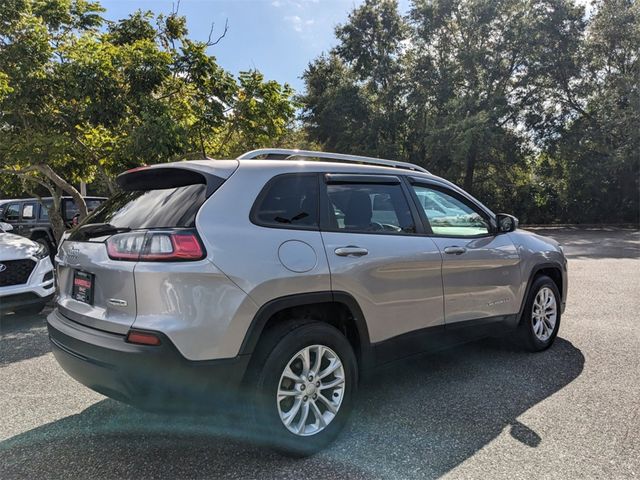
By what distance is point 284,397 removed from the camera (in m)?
2.81

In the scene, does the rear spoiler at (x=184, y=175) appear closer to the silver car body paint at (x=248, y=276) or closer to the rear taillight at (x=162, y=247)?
the silver car body paint at (x=248, y=276)

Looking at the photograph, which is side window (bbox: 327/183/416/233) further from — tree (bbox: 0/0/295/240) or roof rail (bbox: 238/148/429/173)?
tree (bbox: 0/0/295/240)

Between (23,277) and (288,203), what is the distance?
4.47 meters

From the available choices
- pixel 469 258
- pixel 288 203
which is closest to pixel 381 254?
pixel 288 203

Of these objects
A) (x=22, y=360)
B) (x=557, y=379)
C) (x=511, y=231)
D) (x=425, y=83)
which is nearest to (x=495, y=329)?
(x=557, y=379)

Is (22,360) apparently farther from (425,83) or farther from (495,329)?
(425,83)

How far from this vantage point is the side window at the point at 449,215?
3830mm

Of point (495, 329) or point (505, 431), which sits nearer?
point (505, 431)

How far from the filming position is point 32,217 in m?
12.5

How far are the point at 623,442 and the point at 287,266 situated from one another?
2385 mm

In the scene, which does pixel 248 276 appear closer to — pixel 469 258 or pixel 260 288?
pixel 260 288

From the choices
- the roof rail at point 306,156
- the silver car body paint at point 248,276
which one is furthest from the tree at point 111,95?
the silver car body paint at point 248,276

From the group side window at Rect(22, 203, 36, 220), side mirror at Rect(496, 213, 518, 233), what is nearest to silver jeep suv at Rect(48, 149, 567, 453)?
side mirror at Rect(496, 213, 518, 233)

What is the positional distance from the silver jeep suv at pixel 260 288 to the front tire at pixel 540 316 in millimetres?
1136
